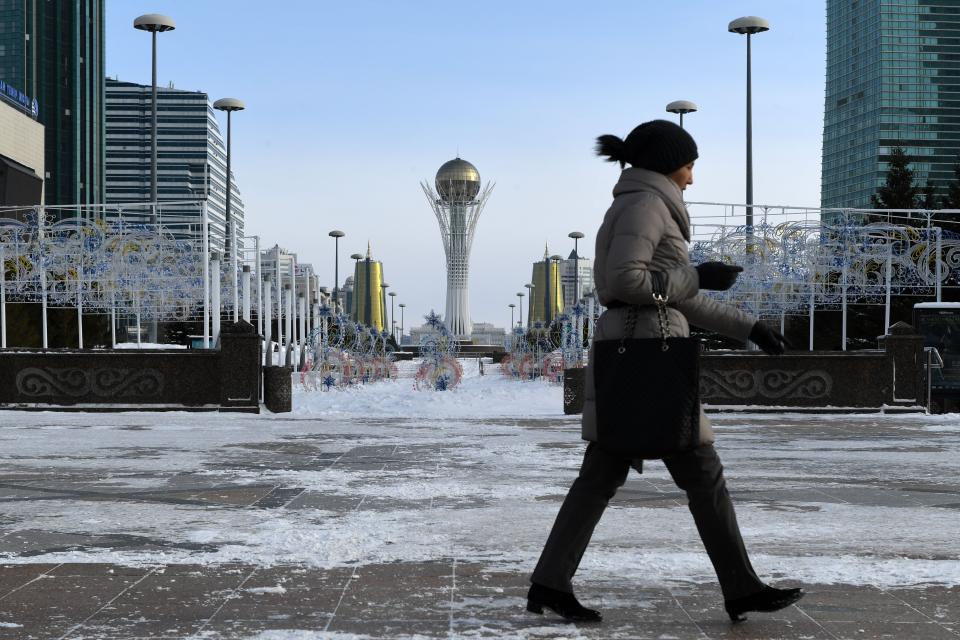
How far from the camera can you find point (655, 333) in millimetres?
4047

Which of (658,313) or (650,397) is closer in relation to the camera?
(650,397)

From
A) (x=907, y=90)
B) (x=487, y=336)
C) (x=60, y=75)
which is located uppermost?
(x=907, y=90)

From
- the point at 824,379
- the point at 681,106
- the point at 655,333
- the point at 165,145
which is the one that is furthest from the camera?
the point at 165,145

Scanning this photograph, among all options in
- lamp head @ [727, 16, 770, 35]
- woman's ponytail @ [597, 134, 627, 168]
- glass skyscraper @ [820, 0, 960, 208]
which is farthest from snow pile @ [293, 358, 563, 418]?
glass skyscraper @ [820, 0, 960, 208]

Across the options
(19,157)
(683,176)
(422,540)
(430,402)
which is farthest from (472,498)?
(19,157)

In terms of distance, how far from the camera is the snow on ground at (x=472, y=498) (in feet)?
18.0

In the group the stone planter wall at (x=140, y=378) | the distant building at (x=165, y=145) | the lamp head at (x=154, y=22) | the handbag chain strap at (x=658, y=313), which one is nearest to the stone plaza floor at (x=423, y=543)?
the handbag chain strap at (x=658, y=313)

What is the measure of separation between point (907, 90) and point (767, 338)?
151 m

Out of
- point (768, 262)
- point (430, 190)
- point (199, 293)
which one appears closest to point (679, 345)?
point (768, 262)

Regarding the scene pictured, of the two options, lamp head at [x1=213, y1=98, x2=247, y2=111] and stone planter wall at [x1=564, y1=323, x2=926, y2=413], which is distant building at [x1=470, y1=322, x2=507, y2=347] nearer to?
lamp head at [x1=213, y1=98, x2=247, y2=111]

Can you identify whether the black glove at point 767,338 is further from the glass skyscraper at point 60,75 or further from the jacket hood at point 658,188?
the glass skyscraper at point 60,75

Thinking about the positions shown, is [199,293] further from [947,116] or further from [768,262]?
[947,116]

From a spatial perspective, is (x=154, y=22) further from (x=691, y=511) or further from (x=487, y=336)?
(x=487, y=336)

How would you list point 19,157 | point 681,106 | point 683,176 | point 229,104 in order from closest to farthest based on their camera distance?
1. point 683,176
2. point 681,106
3. point 229,104
4. point 19,157
